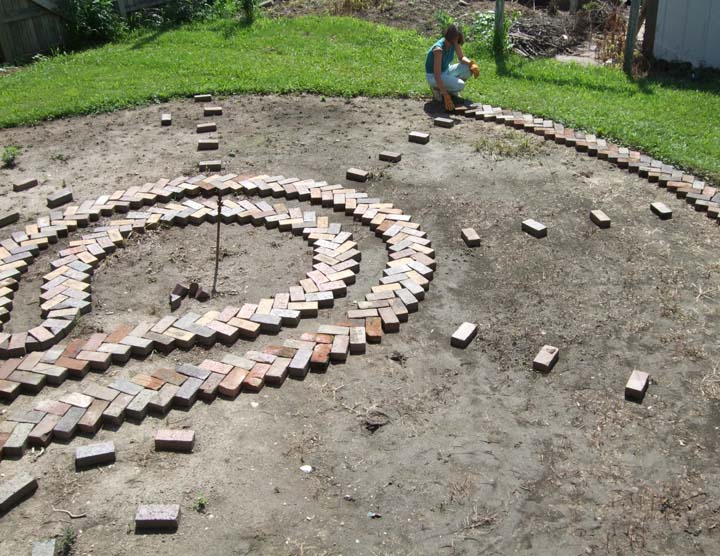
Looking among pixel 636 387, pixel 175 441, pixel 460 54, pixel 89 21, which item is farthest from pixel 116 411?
pixel 89 21

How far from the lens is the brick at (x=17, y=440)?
4.63 m

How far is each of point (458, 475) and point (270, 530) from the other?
3.96ft

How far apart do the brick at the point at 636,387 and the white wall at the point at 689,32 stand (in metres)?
8.96

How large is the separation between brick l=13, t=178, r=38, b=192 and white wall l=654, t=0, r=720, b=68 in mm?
10402

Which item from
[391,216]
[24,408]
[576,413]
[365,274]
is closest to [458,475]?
[576,413]

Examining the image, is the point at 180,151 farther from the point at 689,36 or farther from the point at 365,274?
the point at 689,36

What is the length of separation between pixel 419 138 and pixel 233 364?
16.1ft

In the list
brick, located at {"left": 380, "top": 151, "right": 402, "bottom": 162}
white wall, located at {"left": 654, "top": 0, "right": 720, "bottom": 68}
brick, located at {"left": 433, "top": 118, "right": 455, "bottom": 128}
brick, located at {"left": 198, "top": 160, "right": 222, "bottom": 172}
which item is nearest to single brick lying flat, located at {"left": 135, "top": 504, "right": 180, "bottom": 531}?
brick, located at {"left": 198, "top": 160, "right": 222, "bottom": 172}

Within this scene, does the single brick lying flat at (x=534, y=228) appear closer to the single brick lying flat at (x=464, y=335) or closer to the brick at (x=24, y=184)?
the single brick lying flat at (x=464, y=335)

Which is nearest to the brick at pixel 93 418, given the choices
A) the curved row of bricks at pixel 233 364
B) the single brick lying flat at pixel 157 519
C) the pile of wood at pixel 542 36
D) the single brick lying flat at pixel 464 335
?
the curved row of bricks at pixel 233 364

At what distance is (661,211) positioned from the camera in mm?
7477

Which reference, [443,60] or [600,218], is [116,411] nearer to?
[600,218]

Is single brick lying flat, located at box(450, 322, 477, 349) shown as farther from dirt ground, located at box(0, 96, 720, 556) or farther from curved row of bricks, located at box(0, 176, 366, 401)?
curved row of bricks, located at box(0, 176, 366, 401)

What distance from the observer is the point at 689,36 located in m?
12.2
